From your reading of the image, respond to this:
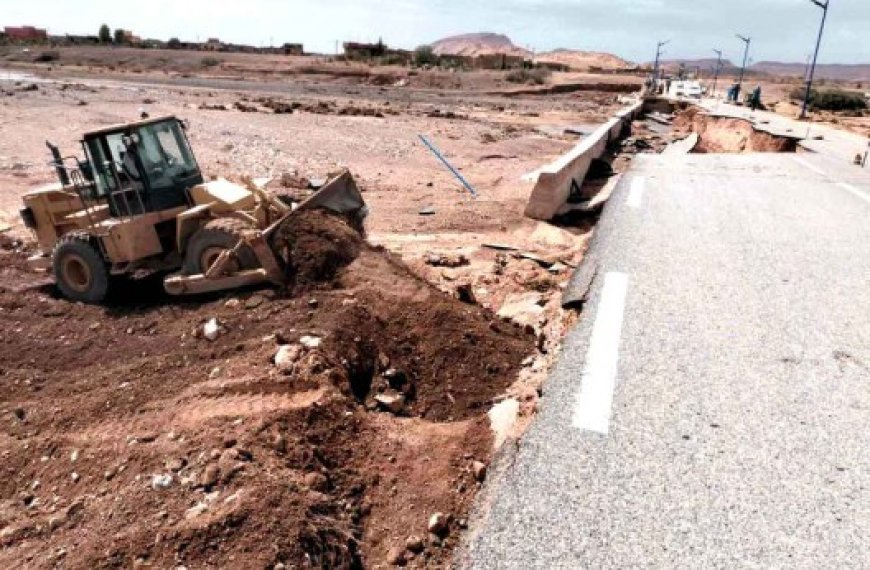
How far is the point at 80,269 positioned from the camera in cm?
912

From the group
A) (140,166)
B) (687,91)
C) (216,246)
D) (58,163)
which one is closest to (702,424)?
(216,246)

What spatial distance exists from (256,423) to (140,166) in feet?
16.9

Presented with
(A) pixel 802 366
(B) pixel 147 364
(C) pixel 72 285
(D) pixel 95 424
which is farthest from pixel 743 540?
(C) pixel 72 285

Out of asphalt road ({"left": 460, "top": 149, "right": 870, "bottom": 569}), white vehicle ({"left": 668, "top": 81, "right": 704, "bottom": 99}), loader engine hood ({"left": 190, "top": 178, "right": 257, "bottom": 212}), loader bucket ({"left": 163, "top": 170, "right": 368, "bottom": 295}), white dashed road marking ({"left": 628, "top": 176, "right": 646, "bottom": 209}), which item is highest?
loader engine hood ({"left": 190, "top": 178, "right": 257, "bottom": 212})

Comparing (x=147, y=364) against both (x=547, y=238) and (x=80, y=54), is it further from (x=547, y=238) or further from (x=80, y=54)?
(x=80, y=54)

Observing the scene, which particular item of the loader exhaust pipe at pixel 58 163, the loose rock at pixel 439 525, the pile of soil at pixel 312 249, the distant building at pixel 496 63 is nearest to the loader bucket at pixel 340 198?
the pile of soil at pixel 312 249

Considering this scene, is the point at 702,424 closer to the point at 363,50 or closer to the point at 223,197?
the point at 223,197

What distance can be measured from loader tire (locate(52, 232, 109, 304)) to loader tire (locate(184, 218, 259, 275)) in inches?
52.7

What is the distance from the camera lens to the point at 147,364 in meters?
6.76

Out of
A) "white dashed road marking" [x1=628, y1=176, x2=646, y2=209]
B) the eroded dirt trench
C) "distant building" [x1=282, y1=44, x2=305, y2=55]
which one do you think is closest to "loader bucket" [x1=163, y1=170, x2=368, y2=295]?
"white dashed road marking" [x1=628, y1=176, x2=646, y2=209]

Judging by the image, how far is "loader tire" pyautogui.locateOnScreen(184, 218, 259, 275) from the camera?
27.3 ft

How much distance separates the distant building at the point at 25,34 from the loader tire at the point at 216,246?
11445cm

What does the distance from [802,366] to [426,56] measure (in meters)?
85.3

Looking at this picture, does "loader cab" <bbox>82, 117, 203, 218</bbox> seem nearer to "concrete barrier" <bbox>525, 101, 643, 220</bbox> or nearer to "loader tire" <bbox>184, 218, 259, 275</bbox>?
"loader tire" <bbox>184, 218, 259, 275</bbox>
